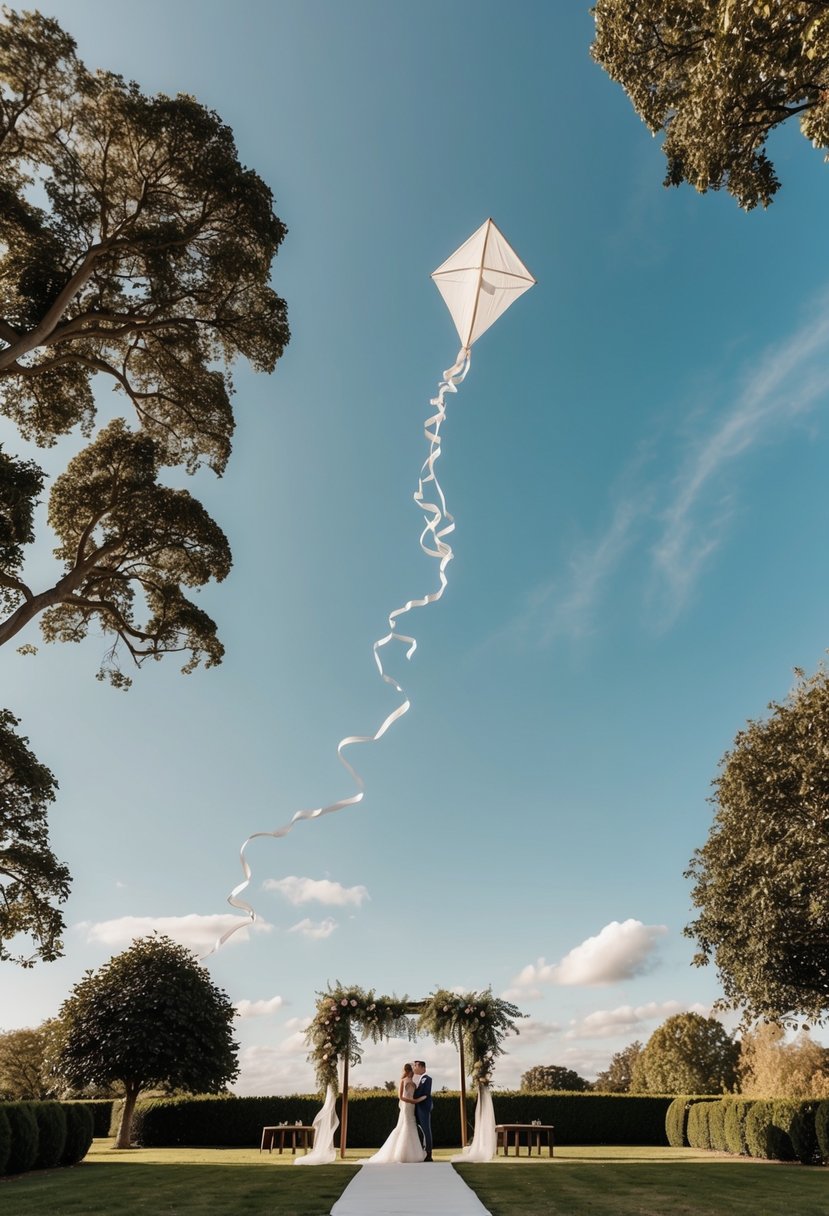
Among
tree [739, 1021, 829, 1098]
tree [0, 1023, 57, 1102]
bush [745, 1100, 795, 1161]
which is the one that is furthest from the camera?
tree [0, 1023, 57, 1102]

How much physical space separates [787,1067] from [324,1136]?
84.5ft

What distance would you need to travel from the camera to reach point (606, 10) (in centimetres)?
977

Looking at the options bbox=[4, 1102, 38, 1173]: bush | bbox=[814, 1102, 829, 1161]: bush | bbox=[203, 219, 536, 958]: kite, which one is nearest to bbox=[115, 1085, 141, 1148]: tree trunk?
bbox=[4, 1102, 38, 1173]: bush

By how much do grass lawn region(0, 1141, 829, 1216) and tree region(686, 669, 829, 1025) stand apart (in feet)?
14.7

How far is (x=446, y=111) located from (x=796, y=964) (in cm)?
1833

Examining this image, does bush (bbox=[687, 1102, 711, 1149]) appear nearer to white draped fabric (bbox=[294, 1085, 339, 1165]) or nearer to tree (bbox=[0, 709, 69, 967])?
white draped fabric (bbox=[294, 1085, 339, 1165])

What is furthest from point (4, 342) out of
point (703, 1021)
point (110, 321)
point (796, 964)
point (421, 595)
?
point (703, 1021)

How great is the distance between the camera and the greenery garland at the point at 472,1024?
55.0 feet

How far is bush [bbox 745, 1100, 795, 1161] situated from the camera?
1709cm

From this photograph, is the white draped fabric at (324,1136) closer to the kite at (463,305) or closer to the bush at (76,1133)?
the bush at (76,1133)

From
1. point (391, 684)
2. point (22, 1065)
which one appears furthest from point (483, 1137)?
point (22, 1065)

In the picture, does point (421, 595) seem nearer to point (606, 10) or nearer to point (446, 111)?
Answer: point (606, 10)

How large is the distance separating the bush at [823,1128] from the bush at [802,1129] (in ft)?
1.15

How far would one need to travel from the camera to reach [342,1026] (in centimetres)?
1638
